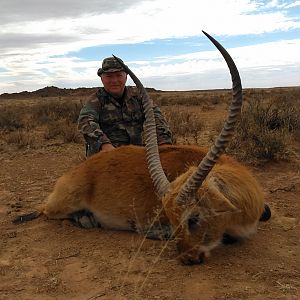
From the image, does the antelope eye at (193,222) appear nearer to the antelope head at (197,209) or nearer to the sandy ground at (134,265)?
the antelope head at (197,209)

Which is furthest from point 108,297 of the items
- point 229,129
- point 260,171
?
point 260,171

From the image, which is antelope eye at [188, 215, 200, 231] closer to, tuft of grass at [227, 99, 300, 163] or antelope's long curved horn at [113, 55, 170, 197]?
antelope's long curved horn at [113, 55, 170, 197]

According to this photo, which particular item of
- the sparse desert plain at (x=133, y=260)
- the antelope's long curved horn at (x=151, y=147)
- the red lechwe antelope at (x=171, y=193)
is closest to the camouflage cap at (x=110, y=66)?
the red lechwe antelope at (x=171, y=193)

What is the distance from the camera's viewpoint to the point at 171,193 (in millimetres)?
4059

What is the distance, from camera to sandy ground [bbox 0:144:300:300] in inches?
141

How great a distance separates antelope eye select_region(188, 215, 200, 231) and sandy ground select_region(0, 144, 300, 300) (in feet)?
0.93

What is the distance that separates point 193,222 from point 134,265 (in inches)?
25.5

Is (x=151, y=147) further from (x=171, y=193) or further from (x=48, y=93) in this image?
(x=48, y=93)

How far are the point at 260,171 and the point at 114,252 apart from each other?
3.86 m

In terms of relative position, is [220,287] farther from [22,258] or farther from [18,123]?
[18,123]

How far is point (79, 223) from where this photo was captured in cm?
539

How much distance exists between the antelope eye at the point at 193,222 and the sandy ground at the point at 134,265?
283mm

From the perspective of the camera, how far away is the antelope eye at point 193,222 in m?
3.95

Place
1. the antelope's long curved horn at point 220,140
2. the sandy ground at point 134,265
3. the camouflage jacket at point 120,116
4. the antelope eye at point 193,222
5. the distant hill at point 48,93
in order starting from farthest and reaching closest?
the distant hill at point 48,93 → the camouflage jacket at point 120,116 → the antelope eye at point 193,222 → the sandy ground at point 134,265 → the antelope's long curved horn at point 220,140
